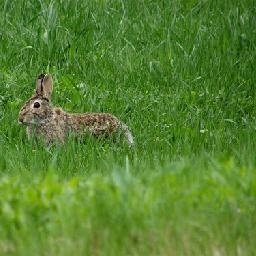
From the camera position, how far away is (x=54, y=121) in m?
11.5

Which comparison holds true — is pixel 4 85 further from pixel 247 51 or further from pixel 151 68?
pixel 247 51

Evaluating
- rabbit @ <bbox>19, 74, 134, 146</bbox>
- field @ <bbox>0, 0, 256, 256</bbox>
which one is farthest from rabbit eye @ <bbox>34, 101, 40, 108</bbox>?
field @ <bbox>0, 0, 256, 256</bbox>

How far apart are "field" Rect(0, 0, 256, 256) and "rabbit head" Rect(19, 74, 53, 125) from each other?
0.77ft

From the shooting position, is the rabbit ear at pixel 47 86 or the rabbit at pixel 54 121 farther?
the rabbit ear at pixel 47 86

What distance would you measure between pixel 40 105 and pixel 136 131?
1.16 meters

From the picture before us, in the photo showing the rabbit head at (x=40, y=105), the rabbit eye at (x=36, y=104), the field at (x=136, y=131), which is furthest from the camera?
the rabbit eye at (x=36, y=104)

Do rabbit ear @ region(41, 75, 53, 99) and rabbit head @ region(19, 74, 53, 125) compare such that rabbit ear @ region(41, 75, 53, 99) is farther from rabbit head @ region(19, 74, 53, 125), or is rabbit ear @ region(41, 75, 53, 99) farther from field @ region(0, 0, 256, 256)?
field @ region(0, 0, 256, 256)

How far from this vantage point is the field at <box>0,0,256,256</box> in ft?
22.1

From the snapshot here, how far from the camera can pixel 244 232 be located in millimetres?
6867

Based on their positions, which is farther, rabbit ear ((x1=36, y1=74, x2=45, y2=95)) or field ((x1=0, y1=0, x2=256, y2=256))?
rabbit ear ((x1=36, y1=74, x2=45, y2=95))

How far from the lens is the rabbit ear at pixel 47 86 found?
451 inches

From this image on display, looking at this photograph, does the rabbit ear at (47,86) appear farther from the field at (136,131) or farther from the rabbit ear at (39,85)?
the field at (136,131)

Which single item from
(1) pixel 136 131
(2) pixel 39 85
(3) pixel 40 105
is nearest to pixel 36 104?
(3) pixel 40 105

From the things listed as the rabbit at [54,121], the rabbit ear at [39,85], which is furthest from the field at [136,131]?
the rabbit ear at [39,85]
